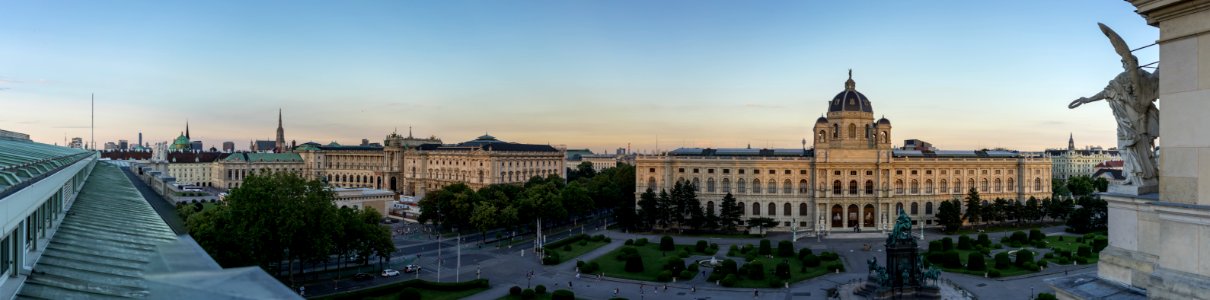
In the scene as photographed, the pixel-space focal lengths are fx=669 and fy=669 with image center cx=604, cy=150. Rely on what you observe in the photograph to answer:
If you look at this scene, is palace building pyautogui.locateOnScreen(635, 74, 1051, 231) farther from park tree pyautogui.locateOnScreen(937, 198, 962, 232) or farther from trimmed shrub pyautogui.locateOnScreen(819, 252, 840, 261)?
trimmed shrub pyautogui.locateOnScreen(819, 252, 840, 261)

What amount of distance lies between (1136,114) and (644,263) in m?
47.9

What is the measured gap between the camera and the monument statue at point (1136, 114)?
31.1 feet

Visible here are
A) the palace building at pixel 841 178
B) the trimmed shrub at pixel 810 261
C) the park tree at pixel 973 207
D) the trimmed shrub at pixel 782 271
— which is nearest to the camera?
the trimmed shrub at pixel 782 271

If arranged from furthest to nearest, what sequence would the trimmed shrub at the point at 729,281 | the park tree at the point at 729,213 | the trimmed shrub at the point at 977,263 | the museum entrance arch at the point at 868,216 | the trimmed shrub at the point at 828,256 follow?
the museum entrance arch at the point at 868,216 → the park tree at the point at 729,213 → the trimmed shrub at the point at 828,256 → the trimmed shrub at the point at 977,263 → the trimmed shrub at the point at 729,281

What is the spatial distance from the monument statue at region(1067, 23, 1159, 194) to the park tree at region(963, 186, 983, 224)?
256 feet

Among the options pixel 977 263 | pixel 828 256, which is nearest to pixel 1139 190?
pixel 977 263

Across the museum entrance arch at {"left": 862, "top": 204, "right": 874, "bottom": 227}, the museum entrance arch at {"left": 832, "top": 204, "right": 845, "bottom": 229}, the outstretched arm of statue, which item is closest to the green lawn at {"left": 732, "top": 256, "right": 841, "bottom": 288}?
the museum entrance arch at {"left": 832, "top": 204, "right": 845, "bottom": 229}

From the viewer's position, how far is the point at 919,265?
41000mm

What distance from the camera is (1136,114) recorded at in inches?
381

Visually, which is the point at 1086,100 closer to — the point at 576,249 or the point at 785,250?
the point at 785,250

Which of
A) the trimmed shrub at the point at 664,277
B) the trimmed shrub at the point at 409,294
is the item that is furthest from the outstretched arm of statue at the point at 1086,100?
the trimmed shrub at the point at 664,277

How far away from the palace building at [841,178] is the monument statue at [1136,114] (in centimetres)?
7146

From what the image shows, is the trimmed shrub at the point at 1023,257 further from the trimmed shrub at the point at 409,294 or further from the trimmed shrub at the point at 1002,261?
the trimmed shrub at the point at 409,294

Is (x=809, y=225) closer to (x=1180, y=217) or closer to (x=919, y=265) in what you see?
(x=919, y=265)
